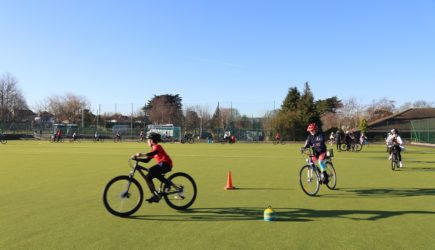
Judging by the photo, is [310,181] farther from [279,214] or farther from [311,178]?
[279,214]

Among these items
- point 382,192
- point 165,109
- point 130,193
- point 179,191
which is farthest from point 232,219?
point 165,109

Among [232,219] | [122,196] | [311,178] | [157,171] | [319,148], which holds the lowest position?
[232,219]

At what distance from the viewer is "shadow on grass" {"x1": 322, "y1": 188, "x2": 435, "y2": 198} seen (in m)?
10.1

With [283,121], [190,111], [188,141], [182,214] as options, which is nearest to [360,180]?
[182,214]

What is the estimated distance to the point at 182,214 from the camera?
7793 mm

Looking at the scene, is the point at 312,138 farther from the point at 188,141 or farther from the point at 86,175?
the point at 188,141

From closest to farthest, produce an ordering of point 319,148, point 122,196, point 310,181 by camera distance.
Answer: point 122,196
point 310,181
point 319,148

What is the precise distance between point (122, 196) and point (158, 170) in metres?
0.79

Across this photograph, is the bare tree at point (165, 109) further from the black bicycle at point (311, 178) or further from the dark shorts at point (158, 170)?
the dark shorts at point (158, 170)

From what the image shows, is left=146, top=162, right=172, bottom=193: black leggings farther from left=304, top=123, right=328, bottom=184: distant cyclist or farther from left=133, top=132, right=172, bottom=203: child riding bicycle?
left=304, top=123, right=328, bottom=184: distant cyclist

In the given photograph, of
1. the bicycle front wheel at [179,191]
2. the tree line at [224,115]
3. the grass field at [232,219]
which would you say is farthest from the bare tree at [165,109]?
the bicycle front wheel at [179,191]

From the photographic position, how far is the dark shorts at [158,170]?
7.89 metres

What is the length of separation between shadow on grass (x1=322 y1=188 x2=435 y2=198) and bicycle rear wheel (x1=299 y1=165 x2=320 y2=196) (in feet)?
1.03

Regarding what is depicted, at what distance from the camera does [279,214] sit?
775cm
